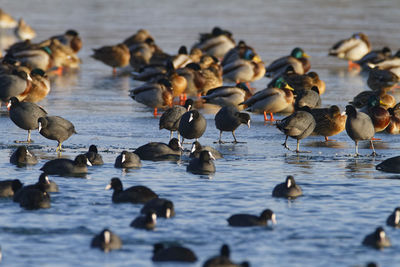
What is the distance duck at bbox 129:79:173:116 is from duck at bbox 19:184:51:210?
8.94m

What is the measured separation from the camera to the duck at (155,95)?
2009 cm

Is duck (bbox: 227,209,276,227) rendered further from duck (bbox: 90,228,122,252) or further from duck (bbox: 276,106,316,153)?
duck (bbox: 276,106,316,153)

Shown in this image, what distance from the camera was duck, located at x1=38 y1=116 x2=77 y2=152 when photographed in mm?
15289

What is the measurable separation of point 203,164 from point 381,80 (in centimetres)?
1147

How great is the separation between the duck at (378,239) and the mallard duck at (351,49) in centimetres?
2103

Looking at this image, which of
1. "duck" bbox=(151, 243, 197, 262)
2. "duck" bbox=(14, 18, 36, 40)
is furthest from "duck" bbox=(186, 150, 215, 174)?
"duck" bbox=(14, 18, 36, 40)

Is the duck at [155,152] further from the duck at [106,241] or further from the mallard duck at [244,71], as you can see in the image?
the mallard duck at [244,71]

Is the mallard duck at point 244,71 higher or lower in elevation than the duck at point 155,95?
higher

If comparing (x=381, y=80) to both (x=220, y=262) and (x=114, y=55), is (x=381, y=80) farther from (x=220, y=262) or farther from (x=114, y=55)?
(x=220, y=262)

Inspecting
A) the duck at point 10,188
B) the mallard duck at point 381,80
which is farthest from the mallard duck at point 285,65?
the duck at point 10,188

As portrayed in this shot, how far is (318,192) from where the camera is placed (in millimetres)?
12508

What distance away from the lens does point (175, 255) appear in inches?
356

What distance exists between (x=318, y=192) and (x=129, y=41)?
1928 cm

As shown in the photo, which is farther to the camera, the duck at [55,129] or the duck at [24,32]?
the duck at [24,32]
